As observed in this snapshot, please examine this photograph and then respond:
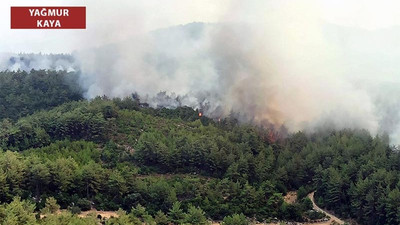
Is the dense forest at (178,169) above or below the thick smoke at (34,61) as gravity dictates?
below

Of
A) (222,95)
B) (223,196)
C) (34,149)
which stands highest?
(222,95)

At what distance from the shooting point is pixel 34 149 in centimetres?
5350

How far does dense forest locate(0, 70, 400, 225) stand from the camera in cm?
4312

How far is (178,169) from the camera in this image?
2087 inches

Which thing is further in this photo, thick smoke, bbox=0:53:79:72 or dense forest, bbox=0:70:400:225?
thick smoke, bbox=0:53:79:72

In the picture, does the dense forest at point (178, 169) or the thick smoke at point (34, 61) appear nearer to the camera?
the dense forest at point (178, 169)

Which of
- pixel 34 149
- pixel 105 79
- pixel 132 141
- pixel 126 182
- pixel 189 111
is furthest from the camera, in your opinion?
pixel 105 79

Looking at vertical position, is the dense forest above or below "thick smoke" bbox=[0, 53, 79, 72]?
below

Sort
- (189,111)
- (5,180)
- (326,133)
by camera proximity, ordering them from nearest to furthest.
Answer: (5,180) → (326,133) → (189,111)

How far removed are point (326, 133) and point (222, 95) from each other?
1613cm

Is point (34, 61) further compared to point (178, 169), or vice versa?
point (34, 61)

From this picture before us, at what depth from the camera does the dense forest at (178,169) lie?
141 feet

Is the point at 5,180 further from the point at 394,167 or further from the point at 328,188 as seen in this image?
the point at 394,167

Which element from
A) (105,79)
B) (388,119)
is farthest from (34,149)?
(388,119)
